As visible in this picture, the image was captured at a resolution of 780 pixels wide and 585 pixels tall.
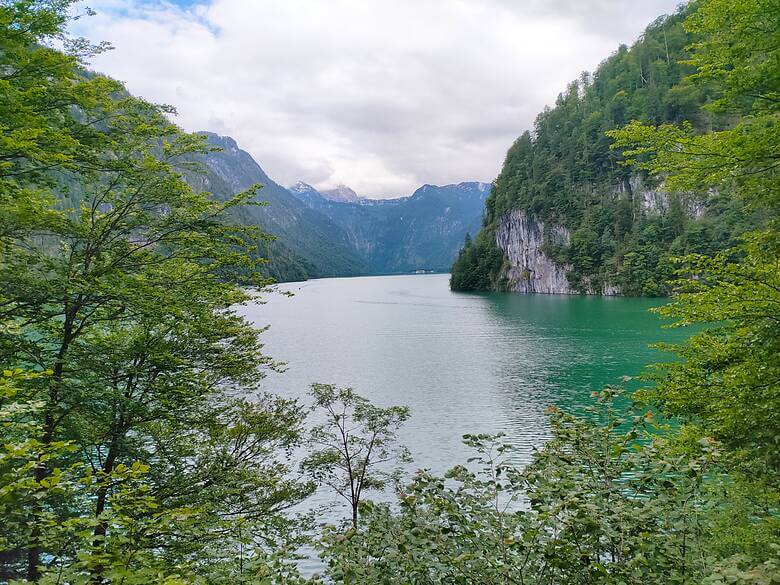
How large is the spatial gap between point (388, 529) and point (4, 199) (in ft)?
30.0

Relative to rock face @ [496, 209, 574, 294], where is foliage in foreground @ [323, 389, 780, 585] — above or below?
below

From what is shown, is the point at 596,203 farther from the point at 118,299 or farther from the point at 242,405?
the point at 118,299

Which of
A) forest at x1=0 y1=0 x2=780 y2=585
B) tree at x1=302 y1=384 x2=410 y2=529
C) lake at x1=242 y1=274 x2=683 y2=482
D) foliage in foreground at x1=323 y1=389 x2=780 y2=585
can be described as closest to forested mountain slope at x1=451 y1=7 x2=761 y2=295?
lake at x1=242 y1=274 x2=683 y2=482

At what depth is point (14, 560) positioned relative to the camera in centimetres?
1113

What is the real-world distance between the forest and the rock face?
374 ft

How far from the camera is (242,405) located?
14445 millimetres

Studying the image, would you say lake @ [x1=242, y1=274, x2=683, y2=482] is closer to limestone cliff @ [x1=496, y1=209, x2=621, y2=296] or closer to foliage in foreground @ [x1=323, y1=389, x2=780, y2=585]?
foliage in foreground @ [x1=323, y1=389, x2=780, y2=585]

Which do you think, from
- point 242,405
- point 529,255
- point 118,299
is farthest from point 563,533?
point 529,255

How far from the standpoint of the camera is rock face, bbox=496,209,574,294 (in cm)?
12100

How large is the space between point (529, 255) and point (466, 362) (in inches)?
3691

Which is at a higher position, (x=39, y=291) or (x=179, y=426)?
(x=39, y=291)

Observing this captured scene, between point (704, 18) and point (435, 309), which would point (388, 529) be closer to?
point (704, 18)

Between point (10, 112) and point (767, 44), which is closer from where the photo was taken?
point (767, 44)

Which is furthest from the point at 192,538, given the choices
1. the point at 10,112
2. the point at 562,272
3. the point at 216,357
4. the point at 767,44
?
the point at 562,272
